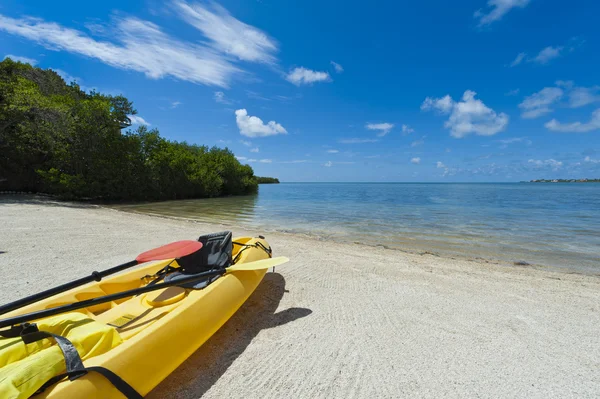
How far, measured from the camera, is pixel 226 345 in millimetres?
3238

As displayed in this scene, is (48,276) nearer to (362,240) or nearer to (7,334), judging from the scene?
(7,334)

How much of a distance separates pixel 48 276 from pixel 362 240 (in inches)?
360

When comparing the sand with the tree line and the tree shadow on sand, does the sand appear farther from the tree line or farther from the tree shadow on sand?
the tree line

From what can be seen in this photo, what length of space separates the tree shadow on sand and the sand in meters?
0.01

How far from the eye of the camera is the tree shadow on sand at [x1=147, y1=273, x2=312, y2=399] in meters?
2.56

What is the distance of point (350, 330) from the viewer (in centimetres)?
364

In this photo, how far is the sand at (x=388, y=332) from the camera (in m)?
2.64

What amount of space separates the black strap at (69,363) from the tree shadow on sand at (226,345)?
2.08 feet

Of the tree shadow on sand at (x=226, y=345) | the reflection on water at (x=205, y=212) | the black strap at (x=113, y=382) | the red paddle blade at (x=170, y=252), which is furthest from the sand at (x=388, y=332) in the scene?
the reflection on water at (x=205, y=212)

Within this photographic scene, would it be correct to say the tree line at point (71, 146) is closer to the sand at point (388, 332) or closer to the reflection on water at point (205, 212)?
the reflection on water at point (205, 212)

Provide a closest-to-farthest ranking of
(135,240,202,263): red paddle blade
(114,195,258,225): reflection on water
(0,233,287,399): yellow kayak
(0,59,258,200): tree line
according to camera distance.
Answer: (0,233,287,399): yellow kayak
(135,240,202,263): red paddle blade
(114,195,258,225): reflection on water
(0,59,258,200): tree line

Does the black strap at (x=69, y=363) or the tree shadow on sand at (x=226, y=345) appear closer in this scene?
the black strap at (x=69, y=363)

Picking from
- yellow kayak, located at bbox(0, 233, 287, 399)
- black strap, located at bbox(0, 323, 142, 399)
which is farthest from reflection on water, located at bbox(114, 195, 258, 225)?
black strap, located at bbox(0, 323, 142, 399)

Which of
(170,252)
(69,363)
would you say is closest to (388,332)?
(170,252)
